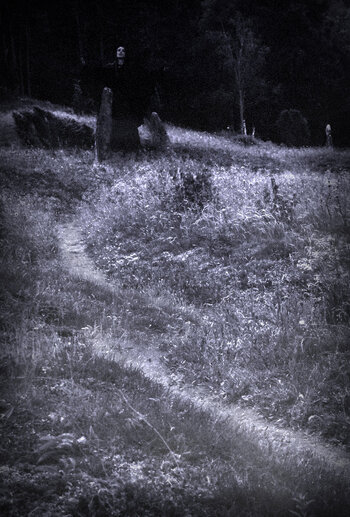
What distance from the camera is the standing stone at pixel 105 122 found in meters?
17.4

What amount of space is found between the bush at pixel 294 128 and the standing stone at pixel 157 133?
1390cm

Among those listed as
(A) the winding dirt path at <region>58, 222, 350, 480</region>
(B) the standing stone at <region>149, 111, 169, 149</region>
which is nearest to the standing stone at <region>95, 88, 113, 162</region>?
(B) the standing stone at <region>149, 111, 169, 149</region>

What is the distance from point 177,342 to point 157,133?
18044 mm

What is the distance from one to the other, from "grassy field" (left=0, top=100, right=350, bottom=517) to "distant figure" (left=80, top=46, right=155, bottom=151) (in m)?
6.90

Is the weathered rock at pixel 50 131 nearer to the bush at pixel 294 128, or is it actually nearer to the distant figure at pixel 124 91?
the distant figure at pixel 124 91

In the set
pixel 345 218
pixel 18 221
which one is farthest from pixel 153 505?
pixel 18 221

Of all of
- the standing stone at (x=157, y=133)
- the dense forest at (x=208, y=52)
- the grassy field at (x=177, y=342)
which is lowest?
the grassy field at (x=177, y=342)

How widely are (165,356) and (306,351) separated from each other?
192cm

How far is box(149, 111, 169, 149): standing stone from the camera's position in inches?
835

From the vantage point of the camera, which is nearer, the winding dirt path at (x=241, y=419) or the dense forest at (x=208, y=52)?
the winding dirt path at (x=241, y=419)

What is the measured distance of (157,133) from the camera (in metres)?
22.1

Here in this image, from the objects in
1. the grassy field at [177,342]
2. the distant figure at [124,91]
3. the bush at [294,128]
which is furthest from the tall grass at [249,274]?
the bush at [294,128]

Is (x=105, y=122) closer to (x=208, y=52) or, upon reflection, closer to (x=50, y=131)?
(x=50, y=131)

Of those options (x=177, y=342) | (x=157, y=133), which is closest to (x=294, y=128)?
(x=157, y=133)
